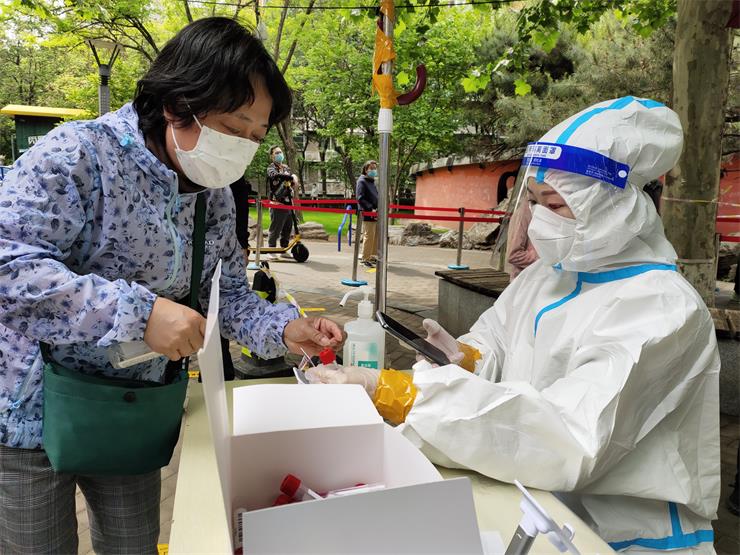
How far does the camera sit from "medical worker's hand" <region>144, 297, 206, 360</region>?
3.15 ft

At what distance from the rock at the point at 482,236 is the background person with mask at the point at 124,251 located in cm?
1223

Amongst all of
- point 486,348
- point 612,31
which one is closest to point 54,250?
point 486,348

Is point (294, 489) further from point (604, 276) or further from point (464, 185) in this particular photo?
point (464, 185)

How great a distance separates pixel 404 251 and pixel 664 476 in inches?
469

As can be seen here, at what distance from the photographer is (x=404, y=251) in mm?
13023

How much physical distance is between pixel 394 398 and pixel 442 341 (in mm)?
494

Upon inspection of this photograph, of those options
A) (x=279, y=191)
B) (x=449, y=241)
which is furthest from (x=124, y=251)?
(x=449, y=241)

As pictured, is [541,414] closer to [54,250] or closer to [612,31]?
[54,250]

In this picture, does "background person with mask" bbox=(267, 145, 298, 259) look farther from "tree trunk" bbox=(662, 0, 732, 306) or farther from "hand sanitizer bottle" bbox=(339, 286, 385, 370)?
"hand sanitizer bottle" bbox=(339, 286, 385, 370)

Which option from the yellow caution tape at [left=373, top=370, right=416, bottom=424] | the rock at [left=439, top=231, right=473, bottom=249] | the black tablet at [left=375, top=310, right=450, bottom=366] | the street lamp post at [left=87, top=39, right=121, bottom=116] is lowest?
the rock at [left=439, top=231, right=473, bottom=249]

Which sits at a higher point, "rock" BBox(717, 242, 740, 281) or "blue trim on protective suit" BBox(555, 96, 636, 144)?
"blue trim on protective suit" BBox(555, 96, 636, 144)

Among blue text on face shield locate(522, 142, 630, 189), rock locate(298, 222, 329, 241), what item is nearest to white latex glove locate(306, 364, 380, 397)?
blue text on face shield locate(522, 142, 630, 189)

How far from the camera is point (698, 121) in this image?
3707mm

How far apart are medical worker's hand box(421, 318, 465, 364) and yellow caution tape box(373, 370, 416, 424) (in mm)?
412
